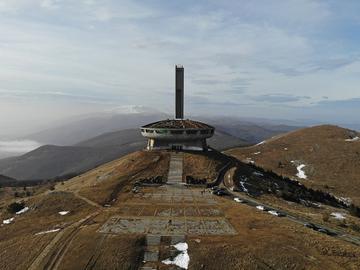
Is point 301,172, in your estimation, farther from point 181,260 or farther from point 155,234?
point 181,260

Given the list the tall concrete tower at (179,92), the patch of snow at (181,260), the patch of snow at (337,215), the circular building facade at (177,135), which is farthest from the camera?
the tall concrete tower at (179,92)

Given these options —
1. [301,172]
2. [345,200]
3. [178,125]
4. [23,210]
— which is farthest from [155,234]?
[301,172]

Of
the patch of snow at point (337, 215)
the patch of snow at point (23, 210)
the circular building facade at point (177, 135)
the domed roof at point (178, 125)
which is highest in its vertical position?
the domed roof at point (178, 125)

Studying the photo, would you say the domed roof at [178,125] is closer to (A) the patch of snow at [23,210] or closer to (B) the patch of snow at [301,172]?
(B) the patch of snow at [301,172]

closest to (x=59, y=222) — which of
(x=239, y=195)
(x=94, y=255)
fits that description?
(x=94, y=255)

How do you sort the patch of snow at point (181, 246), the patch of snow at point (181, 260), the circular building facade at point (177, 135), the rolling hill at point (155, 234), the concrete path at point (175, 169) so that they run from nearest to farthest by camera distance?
the patch of snow at point (181, 260) < the rolling hill at point (155, 234) < the patch of snow at point (181, 246) < the concrete path at point (175, 169) < the circular building facade at point (177, 135)

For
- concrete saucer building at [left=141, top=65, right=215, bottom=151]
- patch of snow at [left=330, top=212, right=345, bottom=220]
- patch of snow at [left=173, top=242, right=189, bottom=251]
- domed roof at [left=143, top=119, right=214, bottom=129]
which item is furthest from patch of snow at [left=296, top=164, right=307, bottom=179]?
patch of snow at [left=173, top=242, right=189, bottom=251]

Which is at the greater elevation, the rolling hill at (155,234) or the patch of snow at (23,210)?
the rolling hill at (155,234)

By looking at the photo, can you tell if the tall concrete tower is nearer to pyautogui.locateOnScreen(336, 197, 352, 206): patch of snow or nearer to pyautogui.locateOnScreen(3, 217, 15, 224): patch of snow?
pyautogui.locateOnScreen(336, 197, 352, 206): patch of snow

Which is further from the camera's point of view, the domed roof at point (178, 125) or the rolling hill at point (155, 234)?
the domed roof at point (178, 125)

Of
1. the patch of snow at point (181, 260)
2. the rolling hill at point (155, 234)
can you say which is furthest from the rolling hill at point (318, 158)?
the patch of snow at point (181, 260)
